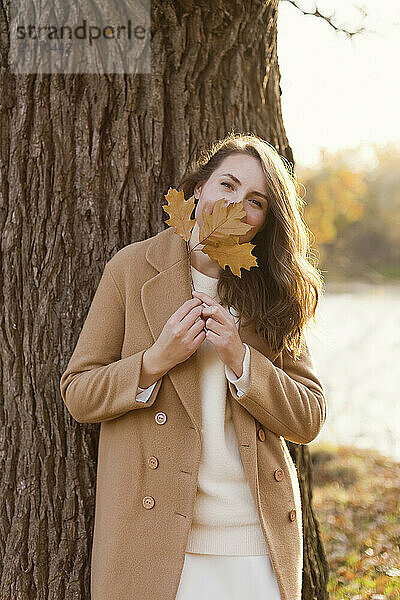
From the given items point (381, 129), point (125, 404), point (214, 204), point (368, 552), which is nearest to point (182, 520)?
point (125, 404)

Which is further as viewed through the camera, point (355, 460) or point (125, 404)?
point (355, 460)

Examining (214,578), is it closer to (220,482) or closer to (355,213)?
(220,482)

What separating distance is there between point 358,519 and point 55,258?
3453mm

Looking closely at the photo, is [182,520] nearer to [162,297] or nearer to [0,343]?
[162,297]

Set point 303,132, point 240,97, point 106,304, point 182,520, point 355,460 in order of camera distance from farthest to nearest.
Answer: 1. point 303,132
2. point 355,460
3. point 240,97
4. point 106,304
5. point 182,520

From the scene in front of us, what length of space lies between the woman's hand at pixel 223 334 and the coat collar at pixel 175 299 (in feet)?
0.43

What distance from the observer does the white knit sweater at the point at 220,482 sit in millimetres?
2357

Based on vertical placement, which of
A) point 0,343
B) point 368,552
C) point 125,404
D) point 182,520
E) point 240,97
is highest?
point 240,97

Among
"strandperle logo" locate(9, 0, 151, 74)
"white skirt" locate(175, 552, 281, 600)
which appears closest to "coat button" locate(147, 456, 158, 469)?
"white skirt" locate(175, 552, 281, 600)

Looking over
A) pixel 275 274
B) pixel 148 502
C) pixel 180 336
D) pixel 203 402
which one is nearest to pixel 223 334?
pixel 180 336

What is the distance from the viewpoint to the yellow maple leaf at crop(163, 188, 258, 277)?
7.51 ft

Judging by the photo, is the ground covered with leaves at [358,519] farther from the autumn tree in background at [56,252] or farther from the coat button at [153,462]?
the coat button at [153,462]

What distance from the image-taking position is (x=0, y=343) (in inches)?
113

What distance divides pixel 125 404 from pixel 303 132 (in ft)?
25.4
